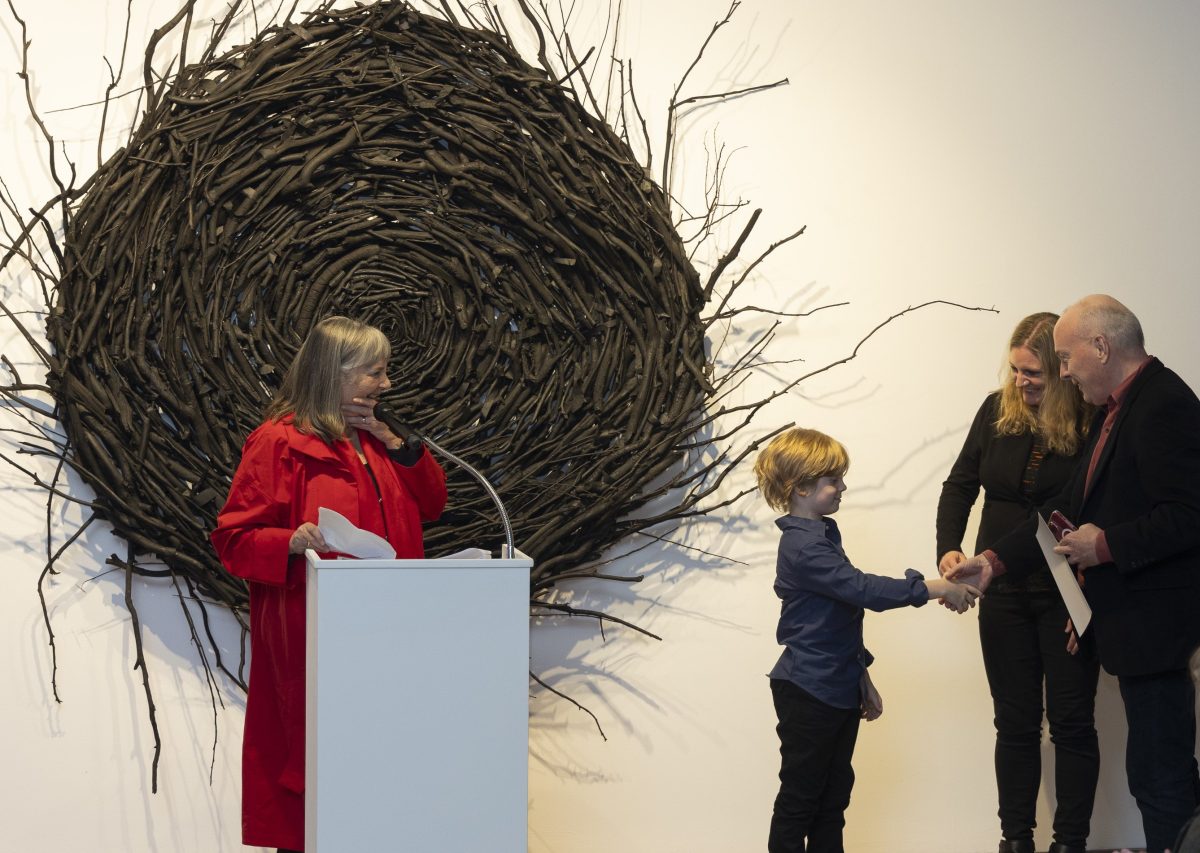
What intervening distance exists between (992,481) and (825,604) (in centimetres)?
70

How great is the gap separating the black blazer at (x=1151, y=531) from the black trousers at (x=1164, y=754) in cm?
6

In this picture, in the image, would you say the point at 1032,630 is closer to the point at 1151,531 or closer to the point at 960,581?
the point at 960,581

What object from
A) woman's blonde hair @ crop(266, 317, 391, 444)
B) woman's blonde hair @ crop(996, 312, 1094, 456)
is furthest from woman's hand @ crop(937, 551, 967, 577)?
woman's blonde hair @ crop(266, 317, 391, 444)

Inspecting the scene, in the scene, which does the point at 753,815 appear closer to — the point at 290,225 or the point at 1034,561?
the point at 1034,561

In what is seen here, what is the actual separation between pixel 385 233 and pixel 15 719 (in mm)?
1434

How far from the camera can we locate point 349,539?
2.06 m

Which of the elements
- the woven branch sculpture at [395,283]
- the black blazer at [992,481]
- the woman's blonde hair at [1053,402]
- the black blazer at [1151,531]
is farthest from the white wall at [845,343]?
the black blazer at [1151,531]

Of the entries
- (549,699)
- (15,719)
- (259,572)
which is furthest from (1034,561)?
(15,719)

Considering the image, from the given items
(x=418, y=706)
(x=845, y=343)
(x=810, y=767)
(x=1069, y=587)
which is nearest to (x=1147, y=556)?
(x=1069, y=587)

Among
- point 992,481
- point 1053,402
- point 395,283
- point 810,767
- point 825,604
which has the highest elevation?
point 395,283

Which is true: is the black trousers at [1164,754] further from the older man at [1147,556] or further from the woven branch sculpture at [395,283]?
the woven branch sculpture at [395,283]

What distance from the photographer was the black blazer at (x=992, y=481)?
2.91m

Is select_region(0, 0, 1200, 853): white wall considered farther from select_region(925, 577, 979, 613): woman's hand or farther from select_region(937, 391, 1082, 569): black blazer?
select_region(925, 577, 979, 613): woman's hand

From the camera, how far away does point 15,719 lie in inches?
112
